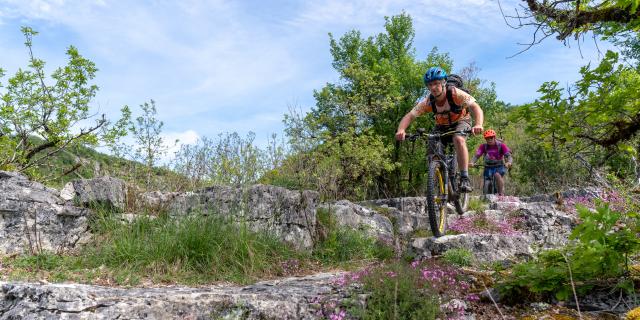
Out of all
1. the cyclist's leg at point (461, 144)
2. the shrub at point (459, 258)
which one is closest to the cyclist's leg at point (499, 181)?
the cyclist's leg at point (461, 144)

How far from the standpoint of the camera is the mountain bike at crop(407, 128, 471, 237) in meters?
6.30

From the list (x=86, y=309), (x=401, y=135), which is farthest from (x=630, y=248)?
(x=86, y=309)

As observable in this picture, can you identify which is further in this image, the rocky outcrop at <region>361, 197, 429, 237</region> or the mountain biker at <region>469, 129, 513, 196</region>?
the mountain biker at <region>469, 129, 513, 196</region>

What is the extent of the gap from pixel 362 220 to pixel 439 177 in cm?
250

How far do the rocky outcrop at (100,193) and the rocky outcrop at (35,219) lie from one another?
0.54 feet

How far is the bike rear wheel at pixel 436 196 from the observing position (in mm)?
6262

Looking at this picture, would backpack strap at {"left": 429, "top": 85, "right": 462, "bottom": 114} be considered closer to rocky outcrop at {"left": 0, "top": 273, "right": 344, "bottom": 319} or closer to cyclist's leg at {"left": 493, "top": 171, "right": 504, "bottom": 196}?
rocky outcrop at {"left": 0, "top": 273, "right": 344, "bottom": 319}

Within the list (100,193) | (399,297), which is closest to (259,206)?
(100,193)

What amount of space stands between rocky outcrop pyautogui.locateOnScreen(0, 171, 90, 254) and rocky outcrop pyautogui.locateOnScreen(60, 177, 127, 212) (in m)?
0.16

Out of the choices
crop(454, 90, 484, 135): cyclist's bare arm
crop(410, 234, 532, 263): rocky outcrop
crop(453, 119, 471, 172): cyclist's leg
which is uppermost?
crop(454, 90, 484, 135): cyclist's bare arm

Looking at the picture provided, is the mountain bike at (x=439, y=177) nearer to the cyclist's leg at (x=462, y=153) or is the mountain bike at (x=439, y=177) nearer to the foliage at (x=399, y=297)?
the cyclist's leg at (x=462, y=153)

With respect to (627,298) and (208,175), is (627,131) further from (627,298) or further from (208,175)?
(208,175)

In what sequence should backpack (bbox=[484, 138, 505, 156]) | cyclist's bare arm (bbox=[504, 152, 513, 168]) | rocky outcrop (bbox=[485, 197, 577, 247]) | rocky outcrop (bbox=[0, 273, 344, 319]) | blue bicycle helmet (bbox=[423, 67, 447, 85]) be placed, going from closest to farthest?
rocky outcrop (bbox=[0, 273, 344, 319])
blue bicycle helmet (bbox=[423, 67, 447, 85])
rocky outcrop (bbox=[485, 197, 577, 247])
cyclist's bare arm (bbox=[504, 152, 513, 168])
backpack (bbox=[484, 138, 505, 156])

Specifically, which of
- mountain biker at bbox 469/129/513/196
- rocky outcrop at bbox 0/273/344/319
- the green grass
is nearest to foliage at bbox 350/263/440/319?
rocky outcrop at bbox 0/273/344/319
